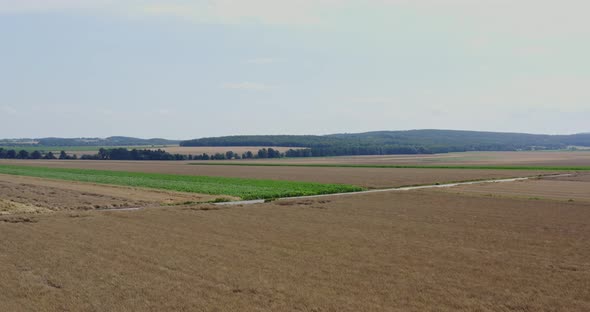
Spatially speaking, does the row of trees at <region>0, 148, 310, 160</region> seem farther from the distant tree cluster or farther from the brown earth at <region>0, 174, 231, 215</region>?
the brown earth at <region>0, 174, 231, 215</region>

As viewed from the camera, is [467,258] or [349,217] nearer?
[467,258]

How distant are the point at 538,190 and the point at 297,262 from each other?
3606cm

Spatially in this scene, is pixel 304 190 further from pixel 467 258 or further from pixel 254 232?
pixel 467 258

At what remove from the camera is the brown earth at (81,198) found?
37.3 m

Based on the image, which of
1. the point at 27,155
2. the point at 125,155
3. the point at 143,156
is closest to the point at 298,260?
the point at 143,156

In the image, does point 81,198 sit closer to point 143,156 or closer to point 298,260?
point 298,260

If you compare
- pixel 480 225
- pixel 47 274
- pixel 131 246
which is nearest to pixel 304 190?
pixel 480 225

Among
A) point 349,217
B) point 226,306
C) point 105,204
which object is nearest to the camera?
point 226,306

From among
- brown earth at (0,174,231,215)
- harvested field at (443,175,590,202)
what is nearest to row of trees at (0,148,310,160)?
brown earth at (0,174,231,215)

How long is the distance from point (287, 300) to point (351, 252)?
664 centimetres

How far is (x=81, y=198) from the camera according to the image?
4347 cm

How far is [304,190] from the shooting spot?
5091 centimetres

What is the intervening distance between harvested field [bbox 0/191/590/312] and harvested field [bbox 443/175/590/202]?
434 inches

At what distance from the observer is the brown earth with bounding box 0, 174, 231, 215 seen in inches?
1470
